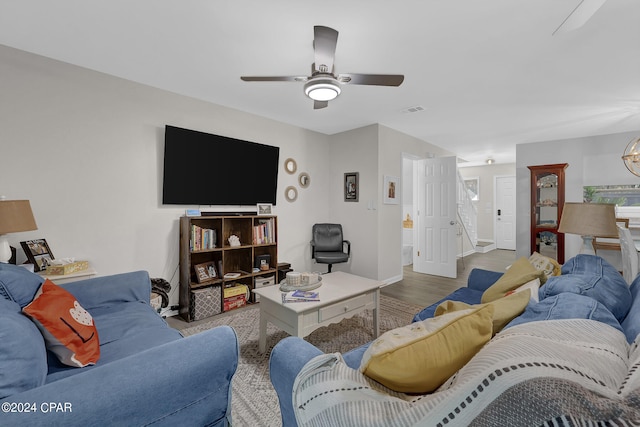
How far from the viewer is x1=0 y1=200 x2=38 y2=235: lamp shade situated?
1870mm

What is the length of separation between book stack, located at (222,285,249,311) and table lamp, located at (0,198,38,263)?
1.83m

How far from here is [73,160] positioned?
8.46ft

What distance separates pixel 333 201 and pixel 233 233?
192 centimetres

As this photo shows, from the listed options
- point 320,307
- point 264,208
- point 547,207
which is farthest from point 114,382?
point 547,207

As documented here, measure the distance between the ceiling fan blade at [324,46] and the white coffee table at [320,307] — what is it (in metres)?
1.74

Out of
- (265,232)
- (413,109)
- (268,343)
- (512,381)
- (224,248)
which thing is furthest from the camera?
(265,232)

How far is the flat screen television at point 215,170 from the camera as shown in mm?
3148

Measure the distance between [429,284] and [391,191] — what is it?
163 cm

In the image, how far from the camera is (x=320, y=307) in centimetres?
207

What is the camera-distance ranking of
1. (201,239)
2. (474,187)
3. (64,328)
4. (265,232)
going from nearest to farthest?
1. (64,328)
2. (201,239)
3. (265,232)
4. (474,187)

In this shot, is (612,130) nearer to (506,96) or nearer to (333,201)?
(506,96)

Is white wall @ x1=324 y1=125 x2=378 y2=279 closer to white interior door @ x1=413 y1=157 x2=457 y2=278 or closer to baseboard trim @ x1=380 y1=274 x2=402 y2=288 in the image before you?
baseboard trim @ x1=380 y1=274 x2=402 y2=288

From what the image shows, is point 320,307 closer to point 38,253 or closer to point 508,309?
point 508,309

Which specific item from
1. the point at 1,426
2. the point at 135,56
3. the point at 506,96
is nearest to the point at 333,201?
the point at 506,96
